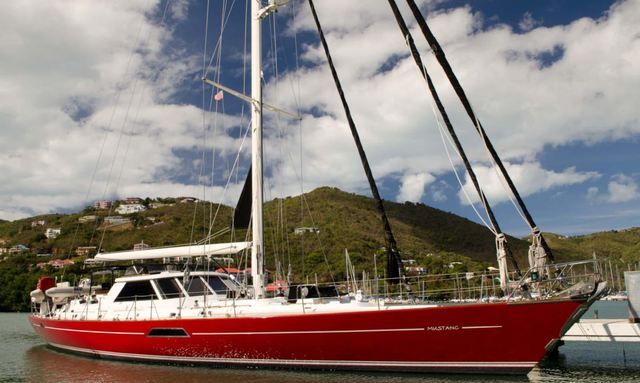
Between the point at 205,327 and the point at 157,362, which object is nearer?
the point at 205,327

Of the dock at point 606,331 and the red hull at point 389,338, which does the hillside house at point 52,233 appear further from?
the dock at point 606,331

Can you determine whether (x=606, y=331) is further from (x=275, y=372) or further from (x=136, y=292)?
(x=136, y=292)

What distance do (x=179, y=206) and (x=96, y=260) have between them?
80.7 metres

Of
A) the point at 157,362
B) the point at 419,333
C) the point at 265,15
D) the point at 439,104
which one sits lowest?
the point at 157,362

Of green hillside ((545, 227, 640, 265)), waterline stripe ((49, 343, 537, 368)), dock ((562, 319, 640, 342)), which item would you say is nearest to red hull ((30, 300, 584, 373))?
waterline stripe ((49, 343, 537, 368))

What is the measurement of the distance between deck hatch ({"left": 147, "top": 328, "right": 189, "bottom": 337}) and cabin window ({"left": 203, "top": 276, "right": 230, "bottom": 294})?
72.8 inches

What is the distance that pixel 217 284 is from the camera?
14977 millimetres

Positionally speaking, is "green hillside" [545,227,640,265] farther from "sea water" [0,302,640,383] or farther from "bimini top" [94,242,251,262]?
"bimini top" [94,242,251,262]

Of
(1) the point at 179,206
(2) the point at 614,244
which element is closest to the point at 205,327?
(1) the point at 179,206

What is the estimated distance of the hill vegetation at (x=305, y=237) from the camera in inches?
2212

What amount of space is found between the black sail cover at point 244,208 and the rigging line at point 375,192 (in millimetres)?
3515

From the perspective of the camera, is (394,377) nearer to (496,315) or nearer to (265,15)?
(496,315)

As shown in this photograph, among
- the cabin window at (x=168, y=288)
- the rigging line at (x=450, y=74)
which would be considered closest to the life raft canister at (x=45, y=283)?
the cabin window at (x=168, y=288)

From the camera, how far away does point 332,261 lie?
63.2 meters
